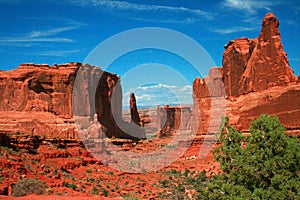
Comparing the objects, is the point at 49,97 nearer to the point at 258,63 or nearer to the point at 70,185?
the point at 258,63

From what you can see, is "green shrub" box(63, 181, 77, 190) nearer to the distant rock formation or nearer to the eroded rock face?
the distant rock formation

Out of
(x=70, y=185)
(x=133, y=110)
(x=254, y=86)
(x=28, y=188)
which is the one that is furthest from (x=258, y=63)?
(x=133, y=110)

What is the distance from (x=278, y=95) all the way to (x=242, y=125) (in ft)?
24.3

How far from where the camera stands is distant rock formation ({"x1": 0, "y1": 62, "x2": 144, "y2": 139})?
4997cm

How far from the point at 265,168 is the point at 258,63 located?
1216 inches

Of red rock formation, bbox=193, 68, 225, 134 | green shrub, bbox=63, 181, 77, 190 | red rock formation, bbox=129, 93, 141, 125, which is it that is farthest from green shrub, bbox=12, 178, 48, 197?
red rock formation, bbox=129, 93, 141, 125

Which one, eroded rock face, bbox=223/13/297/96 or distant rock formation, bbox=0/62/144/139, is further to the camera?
distant rock formation, bbox=0/62/144/139

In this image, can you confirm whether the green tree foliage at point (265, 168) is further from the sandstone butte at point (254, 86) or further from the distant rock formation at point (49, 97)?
the distant rock formation at point (49, 97)

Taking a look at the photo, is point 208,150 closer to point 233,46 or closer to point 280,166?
point 233,46

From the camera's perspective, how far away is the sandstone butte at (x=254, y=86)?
3397 cm

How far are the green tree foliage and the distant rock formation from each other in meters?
36.0

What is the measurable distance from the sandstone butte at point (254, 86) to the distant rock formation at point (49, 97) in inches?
736

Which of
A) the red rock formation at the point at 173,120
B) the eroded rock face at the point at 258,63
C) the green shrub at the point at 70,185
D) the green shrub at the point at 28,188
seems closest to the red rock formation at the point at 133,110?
the red rock formation at the point at 173,120

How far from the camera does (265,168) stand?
13242 millimetres
